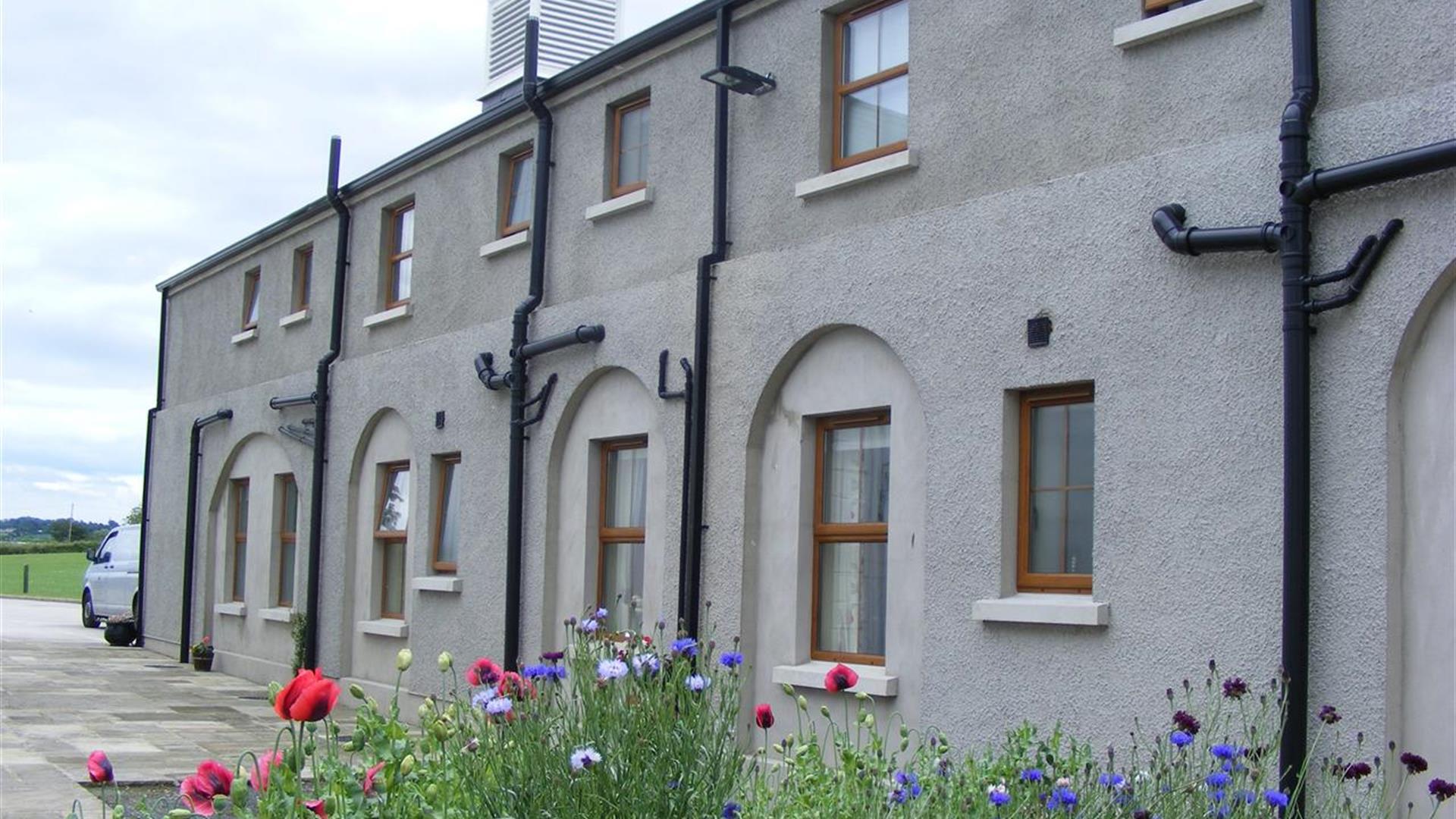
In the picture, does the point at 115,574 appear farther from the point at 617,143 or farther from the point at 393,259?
the point at 617,143

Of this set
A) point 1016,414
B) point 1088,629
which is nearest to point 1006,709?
point 1088,629

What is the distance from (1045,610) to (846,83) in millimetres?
4329

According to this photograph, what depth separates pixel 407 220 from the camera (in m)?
17.9

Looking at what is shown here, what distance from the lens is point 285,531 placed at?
68.4 feet

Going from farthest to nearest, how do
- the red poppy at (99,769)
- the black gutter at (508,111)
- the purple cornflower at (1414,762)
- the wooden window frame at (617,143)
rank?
the wooden window frame at (617,143) → the black gutter at (508,111) → the purple cornflower at (1414,762) → the red poppy at (99,769)

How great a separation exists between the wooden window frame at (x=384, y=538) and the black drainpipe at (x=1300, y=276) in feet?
37.2

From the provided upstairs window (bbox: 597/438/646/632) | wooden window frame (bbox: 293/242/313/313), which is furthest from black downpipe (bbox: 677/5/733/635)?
wooden window frame (bbox: 293/242/313/313)

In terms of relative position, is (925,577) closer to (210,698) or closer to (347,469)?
(347,469)

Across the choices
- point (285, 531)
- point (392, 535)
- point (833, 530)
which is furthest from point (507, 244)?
point (285, 531)

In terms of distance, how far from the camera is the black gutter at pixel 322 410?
1856 cm

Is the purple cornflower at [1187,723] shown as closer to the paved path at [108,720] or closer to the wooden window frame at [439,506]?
the paved path at [108,720]

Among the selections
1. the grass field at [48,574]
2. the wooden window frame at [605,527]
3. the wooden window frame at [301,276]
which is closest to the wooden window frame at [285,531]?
the wooden window frame at [301,276]

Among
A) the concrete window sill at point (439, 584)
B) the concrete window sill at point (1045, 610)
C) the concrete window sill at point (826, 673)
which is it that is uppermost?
the concrete window sill at point (1045, 610)

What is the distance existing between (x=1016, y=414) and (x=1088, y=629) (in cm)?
147
